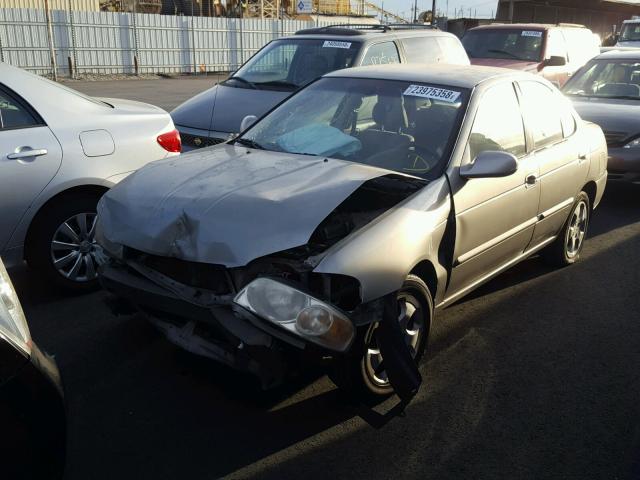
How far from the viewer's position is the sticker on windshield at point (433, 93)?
4.27 metres

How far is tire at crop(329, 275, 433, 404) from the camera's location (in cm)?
326

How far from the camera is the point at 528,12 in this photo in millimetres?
32344

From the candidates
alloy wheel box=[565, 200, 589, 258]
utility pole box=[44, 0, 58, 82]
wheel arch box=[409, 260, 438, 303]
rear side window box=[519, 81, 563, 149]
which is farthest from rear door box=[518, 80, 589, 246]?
utility pole box=[44, 0, 58, 82]

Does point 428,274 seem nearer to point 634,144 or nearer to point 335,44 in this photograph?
point 335,44

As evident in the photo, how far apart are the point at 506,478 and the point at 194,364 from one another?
1.83 m

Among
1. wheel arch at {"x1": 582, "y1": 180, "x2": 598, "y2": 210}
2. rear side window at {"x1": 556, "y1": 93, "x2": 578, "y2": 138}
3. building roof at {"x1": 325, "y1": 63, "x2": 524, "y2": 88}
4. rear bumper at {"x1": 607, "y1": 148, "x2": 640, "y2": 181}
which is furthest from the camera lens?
rear bumper at {"x1": 607, "y1": 148, "x2": 640, "y2": 181}

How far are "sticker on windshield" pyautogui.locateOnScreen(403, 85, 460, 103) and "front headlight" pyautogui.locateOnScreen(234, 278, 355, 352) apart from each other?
1937 mm

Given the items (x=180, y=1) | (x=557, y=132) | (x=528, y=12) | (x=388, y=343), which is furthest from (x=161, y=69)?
(x=388, y=343)

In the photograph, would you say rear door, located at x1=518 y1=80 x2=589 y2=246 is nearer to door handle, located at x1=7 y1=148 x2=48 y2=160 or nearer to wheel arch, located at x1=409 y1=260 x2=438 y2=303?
wheel arch, located at x1=409 y1=260 x2=438 y2=303

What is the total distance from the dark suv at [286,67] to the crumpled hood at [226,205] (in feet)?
11.1

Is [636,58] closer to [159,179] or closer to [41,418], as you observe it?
[159,179]

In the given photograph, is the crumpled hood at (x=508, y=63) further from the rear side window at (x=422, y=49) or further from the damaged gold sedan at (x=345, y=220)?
the damaged gold sedan at (x=345, y=220)

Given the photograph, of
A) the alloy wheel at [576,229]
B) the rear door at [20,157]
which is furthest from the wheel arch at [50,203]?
the alloy wheel at [576,229]

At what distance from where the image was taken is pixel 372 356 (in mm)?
3406
